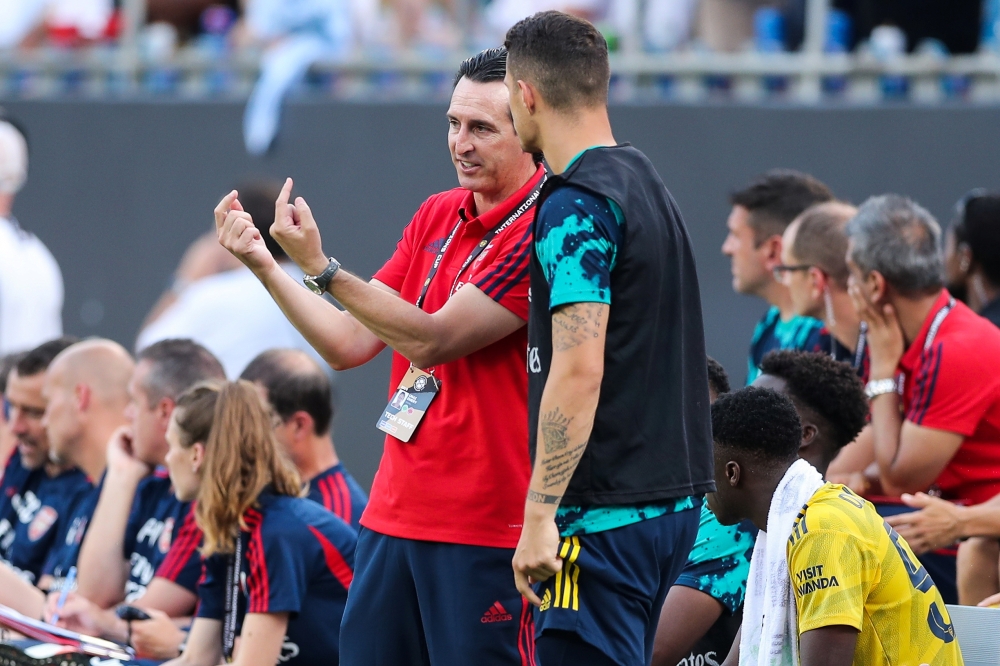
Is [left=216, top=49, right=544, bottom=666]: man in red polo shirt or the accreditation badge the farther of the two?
the accreditation badge

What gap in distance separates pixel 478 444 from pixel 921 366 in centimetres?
191

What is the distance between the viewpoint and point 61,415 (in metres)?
5.22

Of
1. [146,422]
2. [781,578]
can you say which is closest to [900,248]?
[781,578]

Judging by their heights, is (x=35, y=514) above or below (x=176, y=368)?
below

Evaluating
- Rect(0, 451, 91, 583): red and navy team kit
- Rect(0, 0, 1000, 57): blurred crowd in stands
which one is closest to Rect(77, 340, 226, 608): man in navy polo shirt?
Rect(0, 451, 91, 583): red and navy team kit

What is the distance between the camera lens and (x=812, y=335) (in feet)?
15.9

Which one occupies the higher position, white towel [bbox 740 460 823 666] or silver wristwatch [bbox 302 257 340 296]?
silver wristwatch [bbox 302 257 340 296]

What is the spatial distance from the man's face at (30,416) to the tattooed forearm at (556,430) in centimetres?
356

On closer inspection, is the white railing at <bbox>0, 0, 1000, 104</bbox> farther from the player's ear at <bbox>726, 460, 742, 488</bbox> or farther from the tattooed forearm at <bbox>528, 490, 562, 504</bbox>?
the tattooed forearm at <bbox>528, 490, 562, 504</bbox>

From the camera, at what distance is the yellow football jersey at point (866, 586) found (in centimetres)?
271

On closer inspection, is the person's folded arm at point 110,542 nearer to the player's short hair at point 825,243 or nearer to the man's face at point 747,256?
the man's face at point 747,256

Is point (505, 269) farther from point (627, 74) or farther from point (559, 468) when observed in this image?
point (627, 74)

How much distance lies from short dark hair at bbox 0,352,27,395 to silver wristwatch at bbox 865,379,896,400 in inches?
143

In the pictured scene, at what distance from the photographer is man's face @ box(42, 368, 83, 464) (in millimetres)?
5223
